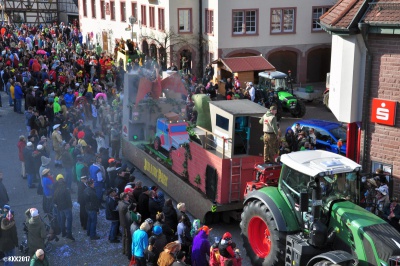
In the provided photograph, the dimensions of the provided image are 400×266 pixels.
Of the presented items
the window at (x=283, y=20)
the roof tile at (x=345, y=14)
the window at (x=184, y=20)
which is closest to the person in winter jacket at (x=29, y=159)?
the roof tile at (x=345, y=14)

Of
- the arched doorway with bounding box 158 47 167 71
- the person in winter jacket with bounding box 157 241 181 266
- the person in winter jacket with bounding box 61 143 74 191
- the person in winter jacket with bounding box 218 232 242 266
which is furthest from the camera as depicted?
the arched doorway with bounding box 158 47 167 71

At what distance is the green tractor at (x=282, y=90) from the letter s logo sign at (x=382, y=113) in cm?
1183

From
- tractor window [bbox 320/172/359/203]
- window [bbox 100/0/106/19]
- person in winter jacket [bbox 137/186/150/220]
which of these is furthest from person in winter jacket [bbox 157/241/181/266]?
window [bbox 100/0/106/19]

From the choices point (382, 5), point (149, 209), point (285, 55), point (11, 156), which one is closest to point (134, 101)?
point (11, 156)

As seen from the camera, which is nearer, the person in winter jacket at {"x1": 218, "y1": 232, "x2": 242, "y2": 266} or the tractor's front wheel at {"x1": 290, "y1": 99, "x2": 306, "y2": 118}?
the person in winter jacket at {"x1": 218, "y1": 232, "x2": 242, "y2": 266}

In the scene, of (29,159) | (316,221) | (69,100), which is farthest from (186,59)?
(316,221)

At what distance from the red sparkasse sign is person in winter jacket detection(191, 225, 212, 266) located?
17.9 ft

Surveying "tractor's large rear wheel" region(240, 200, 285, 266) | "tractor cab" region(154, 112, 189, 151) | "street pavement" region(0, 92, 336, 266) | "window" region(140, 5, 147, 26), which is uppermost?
"window" region(140, 5, 147, 26)

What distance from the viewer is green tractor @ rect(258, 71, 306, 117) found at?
85.4ft

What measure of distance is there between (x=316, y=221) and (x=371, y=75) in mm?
4978

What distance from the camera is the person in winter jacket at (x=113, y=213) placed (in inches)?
514

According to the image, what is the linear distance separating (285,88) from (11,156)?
42.5 ft

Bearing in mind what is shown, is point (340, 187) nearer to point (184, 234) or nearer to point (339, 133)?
point (184, 234)

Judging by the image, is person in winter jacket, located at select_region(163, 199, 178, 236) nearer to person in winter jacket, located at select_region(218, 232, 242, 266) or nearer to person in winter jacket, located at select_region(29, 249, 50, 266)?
person in winter jacket, located at select_region(218, 232, 242, 266)
